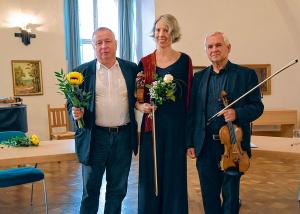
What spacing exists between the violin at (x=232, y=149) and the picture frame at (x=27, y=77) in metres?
5.38

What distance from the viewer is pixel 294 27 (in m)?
7.77

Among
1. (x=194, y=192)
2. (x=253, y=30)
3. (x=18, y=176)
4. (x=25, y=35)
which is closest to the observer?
(x=18, y=176)

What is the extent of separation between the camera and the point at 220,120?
8.05 ft

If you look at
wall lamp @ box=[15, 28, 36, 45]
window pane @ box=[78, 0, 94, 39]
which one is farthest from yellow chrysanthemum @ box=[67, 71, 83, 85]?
window pane @ box=[78, 0, 94, 39]

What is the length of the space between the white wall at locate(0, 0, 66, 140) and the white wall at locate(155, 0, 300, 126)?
2.17 m

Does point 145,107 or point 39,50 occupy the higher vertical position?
point 39,50

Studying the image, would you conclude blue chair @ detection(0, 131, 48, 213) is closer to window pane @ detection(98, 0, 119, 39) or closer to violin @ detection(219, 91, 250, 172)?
violin @ detection(219, 91, 250, 172)

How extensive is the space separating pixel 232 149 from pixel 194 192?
6.91 ft

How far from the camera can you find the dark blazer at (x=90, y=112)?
99.7 inches

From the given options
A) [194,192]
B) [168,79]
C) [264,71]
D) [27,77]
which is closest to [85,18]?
[27,77]

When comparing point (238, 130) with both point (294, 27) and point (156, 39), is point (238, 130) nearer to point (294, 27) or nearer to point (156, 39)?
point (156, 39)

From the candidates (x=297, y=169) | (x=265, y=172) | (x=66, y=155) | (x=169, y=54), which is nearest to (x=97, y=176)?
(x=66, y=155)

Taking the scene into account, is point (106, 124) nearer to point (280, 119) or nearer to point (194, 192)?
point (194, 192)

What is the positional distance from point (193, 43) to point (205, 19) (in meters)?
0.60
